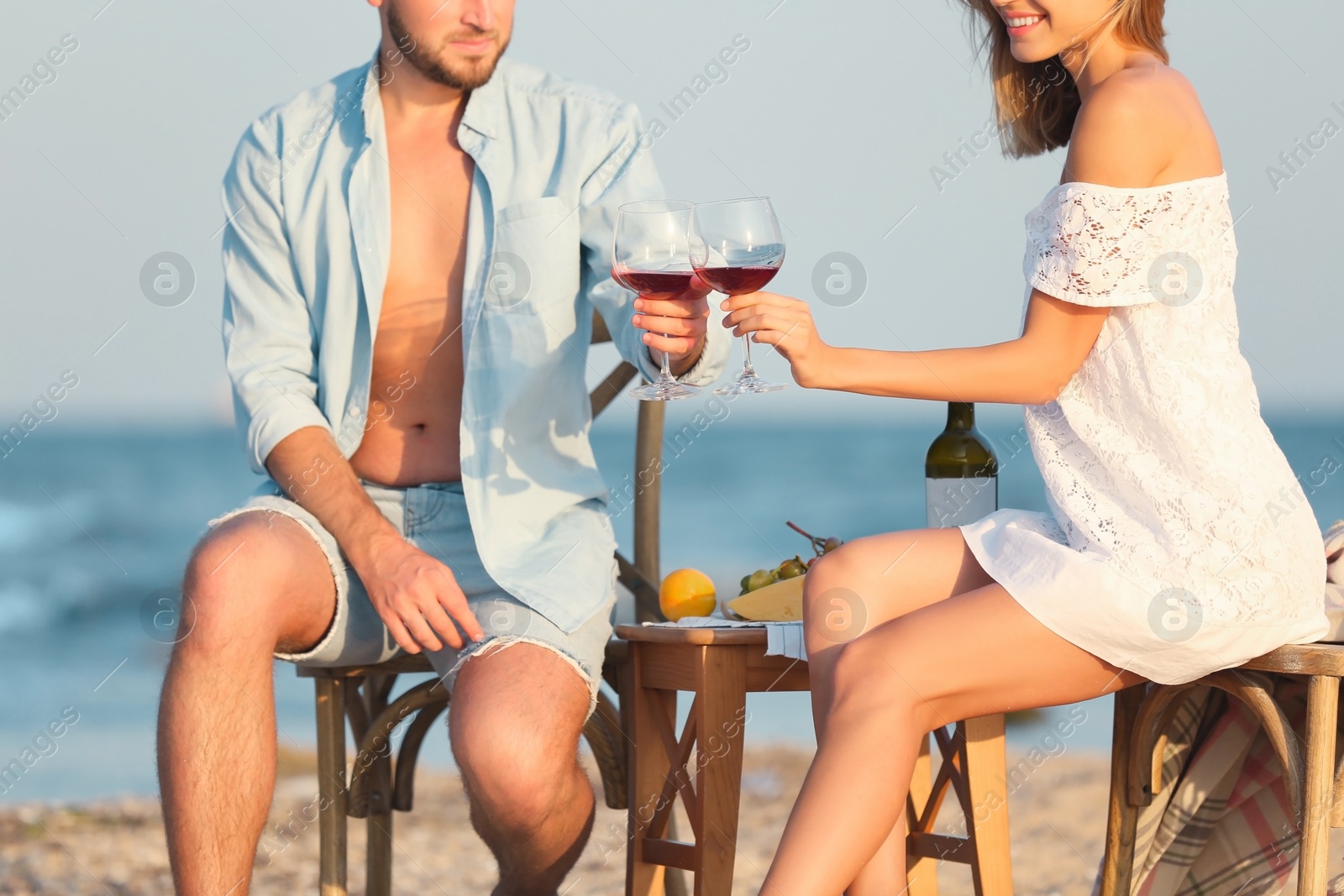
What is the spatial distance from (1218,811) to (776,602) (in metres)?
0.91

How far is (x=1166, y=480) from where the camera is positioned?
1.89m

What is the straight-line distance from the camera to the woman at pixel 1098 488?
1.80 m

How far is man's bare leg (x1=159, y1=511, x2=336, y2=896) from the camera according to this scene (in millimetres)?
2156

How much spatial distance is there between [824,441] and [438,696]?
1935 cm

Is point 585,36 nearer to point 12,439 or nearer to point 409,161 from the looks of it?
point 409,161

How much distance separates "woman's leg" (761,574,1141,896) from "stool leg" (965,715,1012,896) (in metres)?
0.32

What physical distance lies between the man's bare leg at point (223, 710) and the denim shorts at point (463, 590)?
0.44ft

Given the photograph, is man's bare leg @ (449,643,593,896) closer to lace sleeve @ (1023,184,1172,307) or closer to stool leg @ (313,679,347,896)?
stool leg @ (313,679,347,896)

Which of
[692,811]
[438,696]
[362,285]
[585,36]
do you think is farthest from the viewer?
[585,36]

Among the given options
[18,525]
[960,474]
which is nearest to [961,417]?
[960,474]

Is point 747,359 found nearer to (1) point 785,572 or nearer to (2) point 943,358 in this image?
(2) point 943,358

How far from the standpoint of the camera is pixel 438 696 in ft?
8.35

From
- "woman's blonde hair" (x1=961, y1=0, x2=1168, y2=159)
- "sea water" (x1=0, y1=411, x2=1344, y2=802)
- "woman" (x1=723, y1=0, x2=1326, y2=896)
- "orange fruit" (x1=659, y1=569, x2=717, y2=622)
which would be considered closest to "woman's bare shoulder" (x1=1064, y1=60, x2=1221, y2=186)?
"woman" (x1=723, y1=0, x2=1326, y2=896)

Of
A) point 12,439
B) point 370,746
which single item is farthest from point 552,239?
point 12,439
